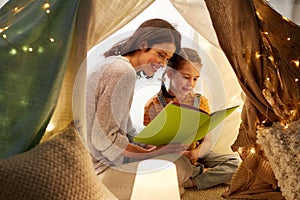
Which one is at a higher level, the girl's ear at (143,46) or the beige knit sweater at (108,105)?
the girl's ear at (143,46)

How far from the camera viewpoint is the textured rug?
1964 mm

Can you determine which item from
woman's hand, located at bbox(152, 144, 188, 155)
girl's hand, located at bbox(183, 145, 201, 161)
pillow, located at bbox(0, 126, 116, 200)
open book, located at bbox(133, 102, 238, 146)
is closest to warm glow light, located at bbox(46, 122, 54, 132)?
pillow, located at bbox(0, 126, 116, 200)

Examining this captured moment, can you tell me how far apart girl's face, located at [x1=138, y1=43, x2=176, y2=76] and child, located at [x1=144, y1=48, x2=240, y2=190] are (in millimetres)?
188

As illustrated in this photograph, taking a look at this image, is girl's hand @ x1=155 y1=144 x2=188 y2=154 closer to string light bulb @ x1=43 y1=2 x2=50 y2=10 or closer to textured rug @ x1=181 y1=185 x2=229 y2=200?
textured rug @ x1=181 y1=185 x2=229 y2=200

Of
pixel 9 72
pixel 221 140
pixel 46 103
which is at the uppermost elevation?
pixel 9 72

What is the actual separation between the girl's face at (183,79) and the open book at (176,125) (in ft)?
1.50

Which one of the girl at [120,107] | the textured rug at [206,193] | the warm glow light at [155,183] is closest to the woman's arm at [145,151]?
the girl at [120,107]

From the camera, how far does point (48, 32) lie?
156 cm

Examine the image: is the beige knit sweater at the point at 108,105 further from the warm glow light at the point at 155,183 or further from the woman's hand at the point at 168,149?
the warm glow light at the point at 155,183

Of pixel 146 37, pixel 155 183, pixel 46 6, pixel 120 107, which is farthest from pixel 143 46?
pixel 155 183

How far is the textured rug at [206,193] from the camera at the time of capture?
1964mm

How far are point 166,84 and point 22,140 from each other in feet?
3.31

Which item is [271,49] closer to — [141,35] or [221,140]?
[141,35]

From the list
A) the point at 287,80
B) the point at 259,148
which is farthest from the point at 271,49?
the point at 259,148
